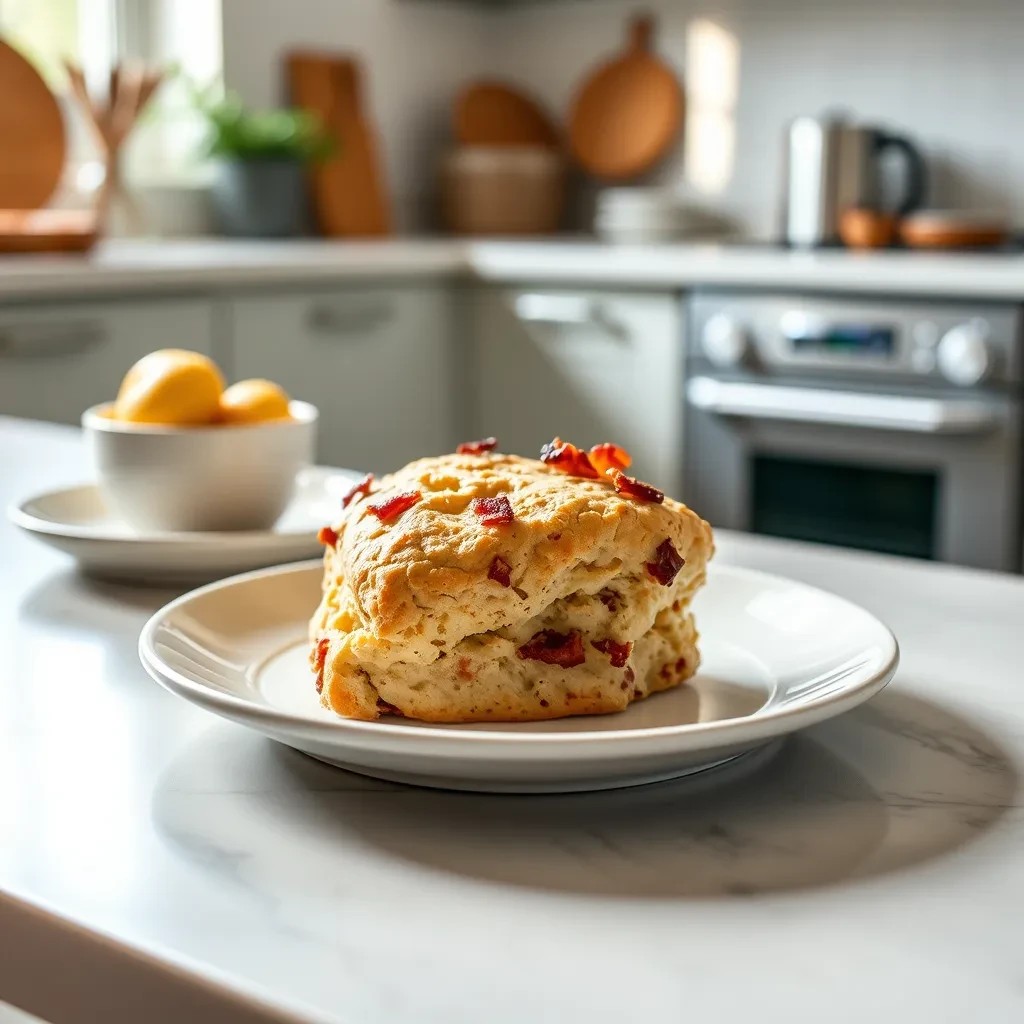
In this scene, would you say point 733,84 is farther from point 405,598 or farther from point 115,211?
point 405,598

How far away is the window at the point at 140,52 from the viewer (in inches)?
126

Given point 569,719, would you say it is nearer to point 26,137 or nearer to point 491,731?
point 491,731

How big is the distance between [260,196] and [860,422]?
158 cm

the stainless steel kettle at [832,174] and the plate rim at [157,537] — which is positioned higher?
the stainless steel kettle at [832,174]

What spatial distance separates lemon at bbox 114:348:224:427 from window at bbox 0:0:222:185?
2418 millimetres

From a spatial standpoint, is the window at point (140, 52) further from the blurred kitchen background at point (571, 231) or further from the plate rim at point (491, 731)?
the plate rim at point (491, 731)

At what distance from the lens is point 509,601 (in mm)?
536

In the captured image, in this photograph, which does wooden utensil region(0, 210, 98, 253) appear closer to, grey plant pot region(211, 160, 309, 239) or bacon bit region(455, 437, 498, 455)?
grey plant pot region(211, 160, 309, 239)

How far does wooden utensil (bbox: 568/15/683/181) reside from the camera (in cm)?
363

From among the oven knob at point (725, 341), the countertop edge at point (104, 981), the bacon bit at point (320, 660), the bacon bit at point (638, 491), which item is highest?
the bacon bit at point (638, 491)

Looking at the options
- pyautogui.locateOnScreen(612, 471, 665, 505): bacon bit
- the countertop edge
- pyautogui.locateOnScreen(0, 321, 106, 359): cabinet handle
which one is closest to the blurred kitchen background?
pyautogui.locateOnScreen(0, 321, 106, 359): cabinet handle

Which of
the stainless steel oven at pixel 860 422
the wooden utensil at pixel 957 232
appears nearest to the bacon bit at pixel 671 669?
the stainless steel oven at pixel 860 422

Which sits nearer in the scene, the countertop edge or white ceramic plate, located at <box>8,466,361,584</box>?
the countertop edge

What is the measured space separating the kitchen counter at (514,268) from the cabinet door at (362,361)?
5 cm
